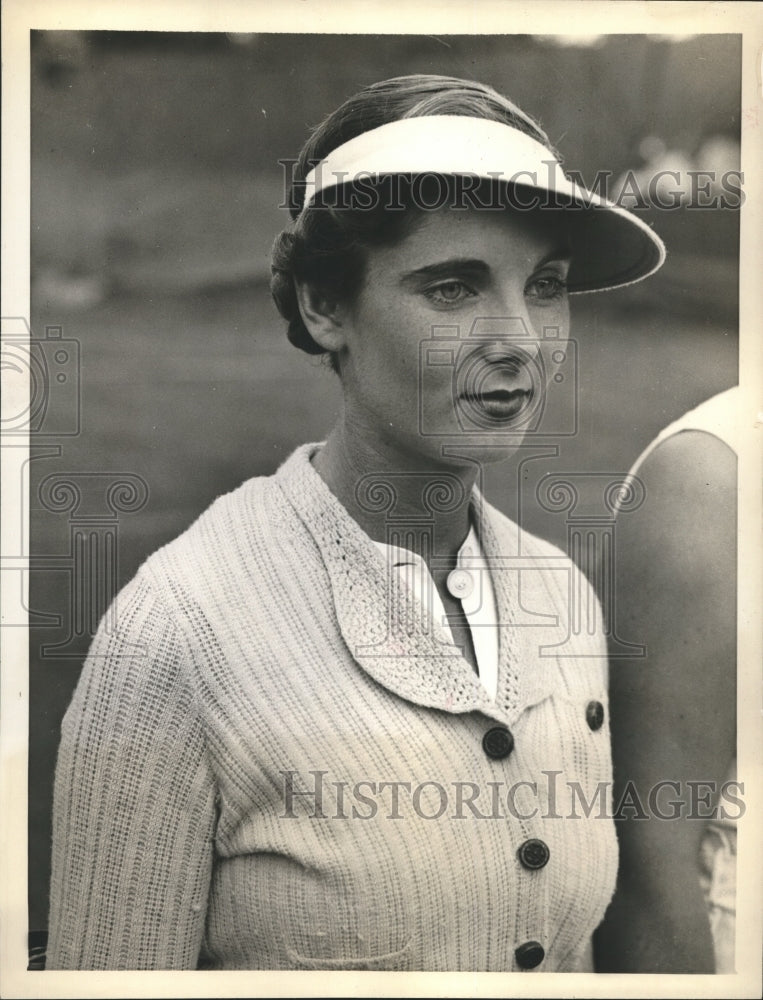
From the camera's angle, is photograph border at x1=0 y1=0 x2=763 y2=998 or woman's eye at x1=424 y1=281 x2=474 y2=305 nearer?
woman's eye at x1=424 y1=281 x2=474 y2=305

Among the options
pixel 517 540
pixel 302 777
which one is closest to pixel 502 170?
pixel 517 540

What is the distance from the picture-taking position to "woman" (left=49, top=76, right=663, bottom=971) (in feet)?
5.84

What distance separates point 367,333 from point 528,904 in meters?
1.02

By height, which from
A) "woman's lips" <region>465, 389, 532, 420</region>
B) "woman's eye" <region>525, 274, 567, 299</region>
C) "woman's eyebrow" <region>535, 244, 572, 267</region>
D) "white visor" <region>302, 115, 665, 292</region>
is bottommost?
"woman's lips" <region>465, 389, 532, 420</region>

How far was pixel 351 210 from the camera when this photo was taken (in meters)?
1.81

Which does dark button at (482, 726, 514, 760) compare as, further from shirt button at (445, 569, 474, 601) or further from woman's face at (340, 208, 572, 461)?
woman's face at (340, 208, 572, 461)

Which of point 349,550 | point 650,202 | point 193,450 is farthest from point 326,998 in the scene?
point 650,202

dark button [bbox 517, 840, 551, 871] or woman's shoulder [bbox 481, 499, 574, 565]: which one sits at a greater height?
woman's shoulder [bbox 481, 499, 574, 565]

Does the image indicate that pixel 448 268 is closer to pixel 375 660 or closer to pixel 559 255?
pixel 559 255

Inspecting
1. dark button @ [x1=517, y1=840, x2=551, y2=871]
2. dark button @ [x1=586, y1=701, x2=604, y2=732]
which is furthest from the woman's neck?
dark button @ [x1=517, y1=840, x2=551, y2=871]

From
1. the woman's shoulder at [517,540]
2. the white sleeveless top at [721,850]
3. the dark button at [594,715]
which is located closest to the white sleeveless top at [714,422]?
the white sleeveless top at [721,850]

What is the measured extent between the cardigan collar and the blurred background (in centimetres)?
14

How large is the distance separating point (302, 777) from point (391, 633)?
290 mm

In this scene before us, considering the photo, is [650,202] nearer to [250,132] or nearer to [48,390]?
[250,132]
